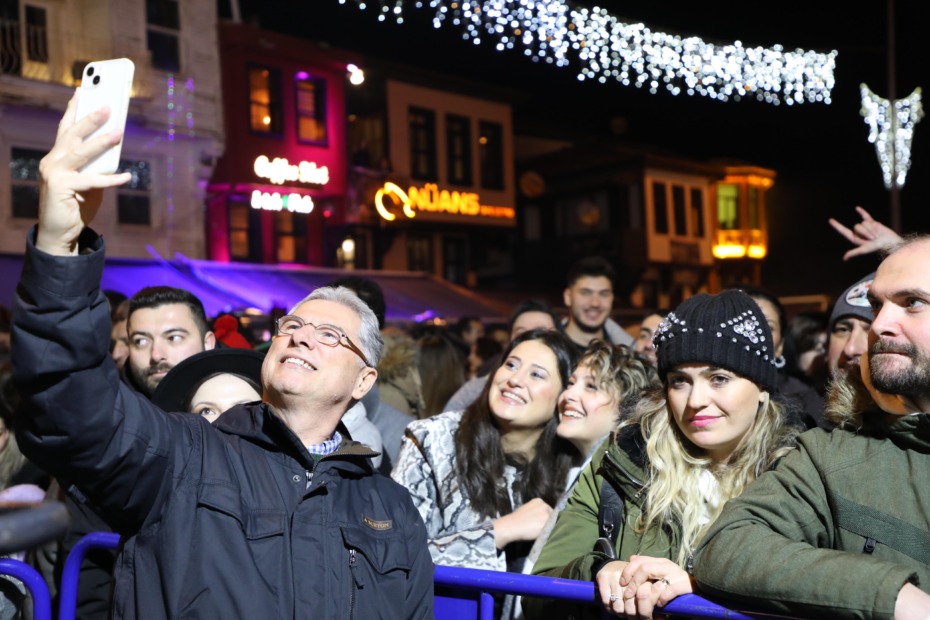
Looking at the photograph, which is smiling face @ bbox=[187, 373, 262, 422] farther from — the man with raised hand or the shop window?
the shop window

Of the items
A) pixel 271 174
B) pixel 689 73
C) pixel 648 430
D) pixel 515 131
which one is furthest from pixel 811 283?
pixel 648 430

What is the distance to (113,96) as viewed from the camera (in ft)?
5.91

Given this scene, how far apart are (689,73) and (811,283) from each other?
100ft

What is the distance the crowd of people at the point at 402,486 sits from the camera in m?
1.91

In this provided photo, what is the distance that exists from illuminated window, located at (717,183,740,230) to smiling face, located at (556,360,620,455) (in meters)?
33.6

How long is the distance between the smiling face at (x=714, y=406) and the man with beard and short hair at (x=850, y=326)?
1499mm

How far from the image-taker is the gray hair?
9.62 feet

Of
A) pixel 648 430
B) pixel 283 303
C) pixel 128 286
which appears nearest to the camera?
pixel 648 430

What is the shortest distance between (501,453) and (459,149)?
23.8 m

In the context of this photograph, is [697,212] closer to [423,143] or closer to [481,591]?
[423,143]

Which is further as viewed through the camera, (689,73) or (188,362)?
(689,73)

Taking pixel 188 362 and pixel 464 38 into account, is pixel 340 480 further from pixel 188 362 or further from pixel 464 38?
pixel 464 38

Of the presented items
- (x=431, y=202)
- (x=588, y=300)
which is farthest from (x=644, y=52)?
(x=431, y=202)

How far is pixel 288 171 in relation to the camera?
21219 mm
